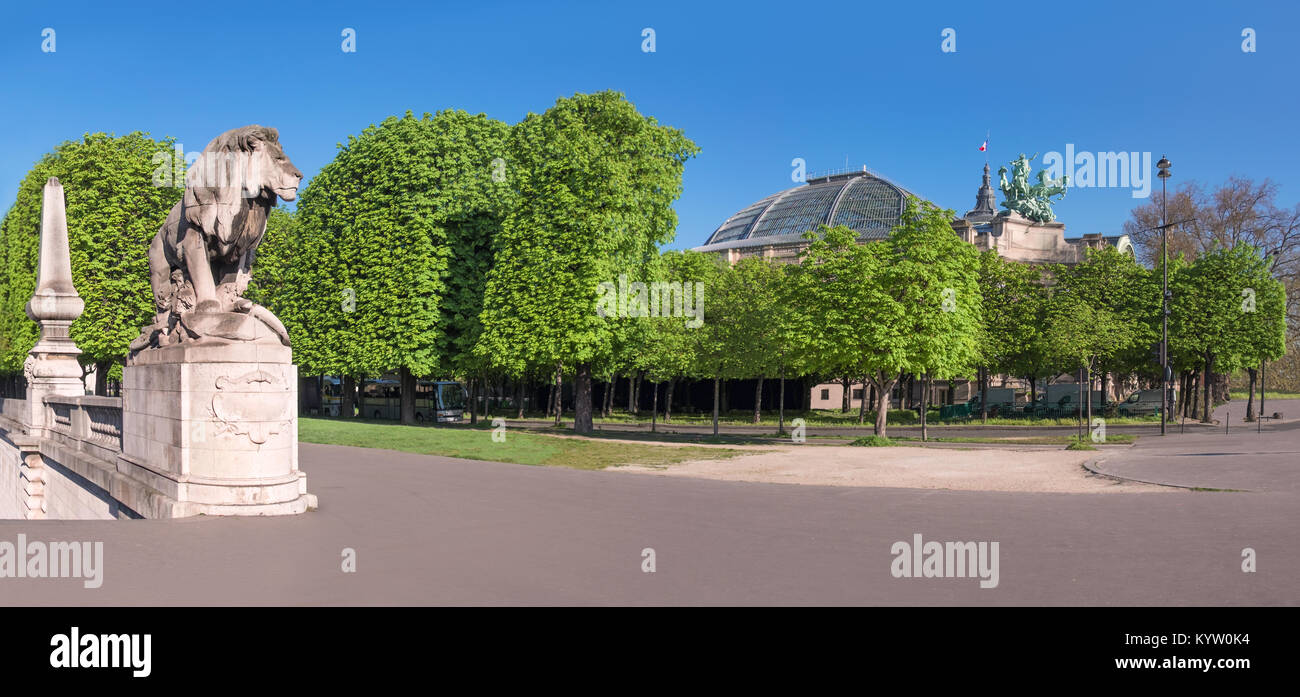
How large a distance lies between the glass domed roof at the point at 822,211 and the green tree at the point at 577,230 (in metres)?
64.4

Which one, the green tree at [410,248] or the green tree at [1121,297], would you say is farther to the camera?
the green tree at [1121,297]

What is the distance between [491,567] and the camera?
28.1 ft

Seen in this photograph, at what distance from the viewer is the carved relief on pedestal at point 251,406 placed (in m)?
11.1

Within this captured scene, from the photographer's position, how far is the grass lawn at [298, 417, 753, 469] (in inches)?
965

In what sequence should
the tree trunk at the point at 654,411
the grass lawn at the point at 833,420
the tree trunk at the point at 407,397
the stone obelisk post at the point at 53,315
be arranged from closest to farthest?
the stone obelisk post at the point at 53,315 → the tree trunk at the point at 654,411 → the tree trunk at the point at 407,397 → the grass lawn at the point at 833,420

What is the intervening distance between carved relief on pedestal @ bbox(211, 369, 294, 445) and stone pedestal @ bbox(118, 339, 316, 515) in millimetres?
12

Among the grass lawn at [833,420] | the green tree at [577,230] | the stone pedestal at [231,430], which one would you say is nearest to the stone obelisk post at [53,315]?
the stone pedestal at [231,430]

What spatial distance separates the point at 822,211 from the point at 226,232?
4014 inches

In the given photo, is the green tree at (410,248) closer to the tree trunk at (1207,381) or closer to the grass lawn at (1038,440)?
the grass lawn at (1038,440)
